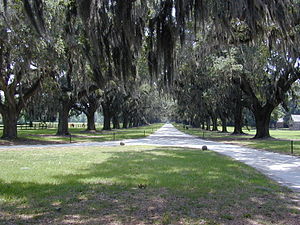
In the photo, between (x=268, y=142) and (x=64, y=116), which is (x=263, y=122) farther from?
(x=64, y=116)

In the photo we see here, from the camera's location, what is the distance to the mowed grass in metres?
4.48

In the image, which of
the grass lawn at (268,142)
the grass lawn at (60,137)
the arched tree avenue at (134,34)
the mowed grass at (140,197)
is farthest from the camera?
the grass lawn at (60,137)

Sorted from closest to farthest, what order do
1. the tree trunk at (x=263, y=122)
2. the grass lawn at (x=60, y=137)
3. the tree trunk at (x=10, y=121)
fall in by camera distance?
the grass lawn at (x=60, y=137), the tree trunk at (x=10, y=121), the tree trunk at (x=263, y=122)

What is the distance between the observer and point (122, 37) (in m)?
6.63

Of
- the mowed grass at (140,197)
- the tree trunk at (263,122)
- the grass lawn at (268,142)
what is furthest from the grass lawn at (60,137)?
the mowed grass at (140,197)

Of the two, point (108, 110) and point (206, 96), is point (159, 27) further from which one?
point (108, 110)

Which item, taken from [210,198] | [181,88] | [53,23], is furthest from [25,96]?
[210,198]

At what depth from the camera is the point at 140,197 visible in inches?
224

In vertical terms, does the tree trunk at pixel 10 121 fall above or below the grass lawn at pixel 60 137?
above

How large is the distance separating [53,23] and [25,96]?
393 inches

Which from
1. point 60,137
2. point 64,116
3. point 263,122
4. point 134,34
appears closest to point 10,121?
point 60,137

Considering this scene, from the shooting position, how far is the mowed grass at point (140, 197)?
4.48 metres

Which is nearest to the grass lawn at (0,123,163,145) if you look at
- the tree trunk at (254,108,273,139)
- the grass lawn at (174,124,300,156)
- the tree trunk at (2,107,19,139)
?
the tree trunk at (2,107,19,139)

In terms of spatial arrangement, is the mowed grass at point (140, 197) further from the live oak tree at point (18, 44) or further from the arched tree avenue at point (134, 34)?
the live oak tree at point (18, 44)
